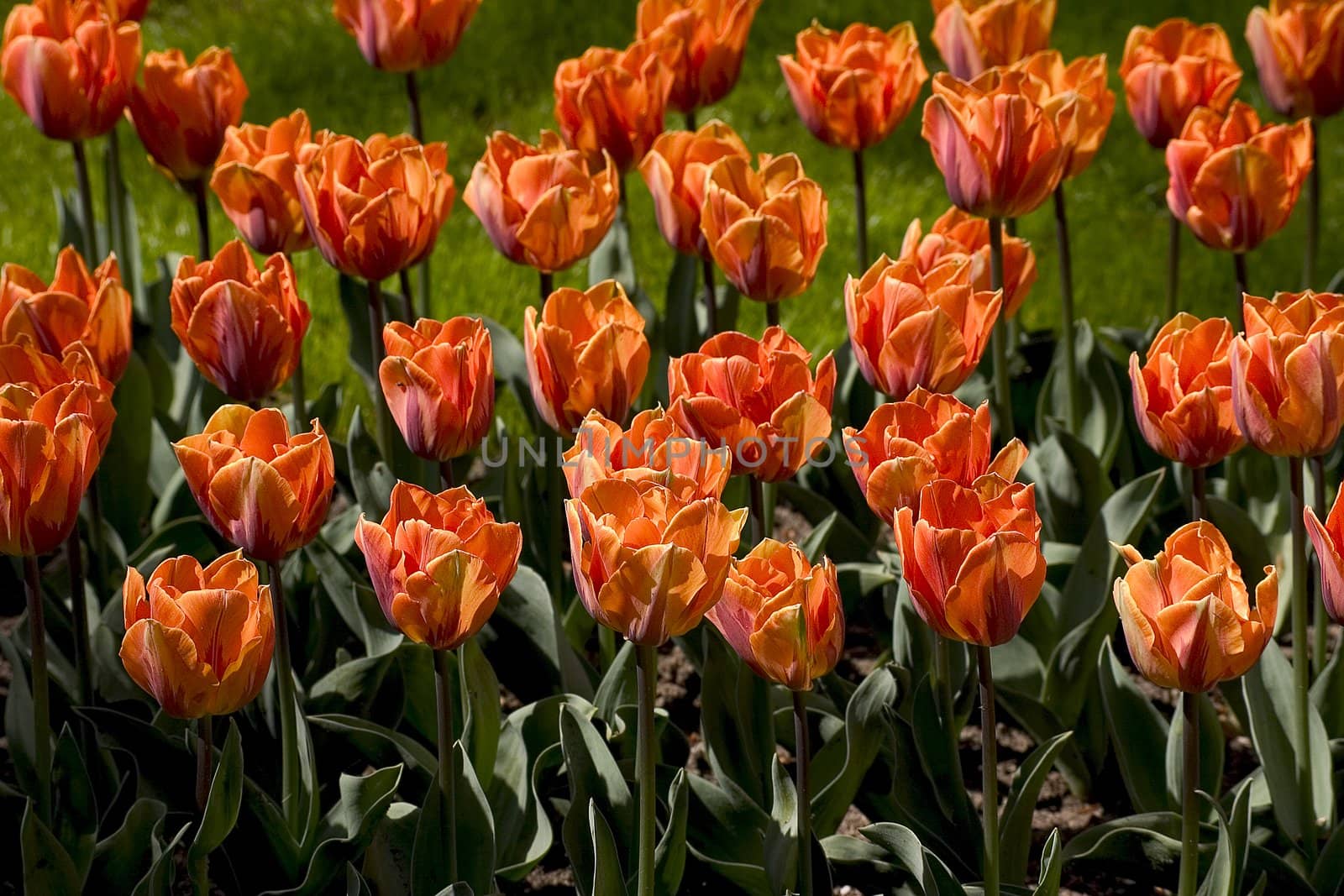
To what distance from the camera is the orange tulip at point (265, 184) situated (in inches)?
88.4

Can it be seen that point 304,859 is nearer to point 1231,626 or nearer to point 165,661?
point 165,661

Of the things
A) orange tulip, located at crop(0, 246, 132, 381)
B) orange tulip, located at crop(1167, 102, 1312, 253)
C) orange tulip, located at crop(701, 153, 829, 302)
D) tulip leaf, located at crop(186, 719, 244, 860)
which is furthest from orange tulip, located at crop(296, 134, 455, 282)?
orange tulip, located at crop(1167, 102, 1312, 253)

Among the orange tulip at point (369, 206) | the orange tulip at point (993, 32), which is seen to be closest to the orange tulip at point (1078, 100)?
the orange tulip at point (993, 32)

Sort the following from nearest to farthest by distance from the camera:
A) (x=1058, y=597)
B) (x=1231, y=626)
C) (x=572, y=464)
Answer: (x=1231, y=626) → (x=572, y=464) → (x=1058, y=597)

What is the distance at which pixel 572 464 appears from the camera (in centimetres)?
159

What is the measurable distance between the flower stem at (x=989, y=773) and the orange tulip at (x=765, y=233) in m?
0.69

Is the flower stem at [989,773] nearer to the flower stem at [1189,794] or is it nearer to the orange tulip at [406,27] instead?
the flower stem at [1189,794]

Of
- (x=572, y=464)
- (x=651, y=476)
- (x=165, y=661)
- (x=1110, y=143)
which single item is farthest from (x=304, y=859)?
(x=1110, y=143)

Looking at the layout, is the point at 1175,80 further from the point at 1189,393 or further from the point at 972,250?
the point at 1189,393

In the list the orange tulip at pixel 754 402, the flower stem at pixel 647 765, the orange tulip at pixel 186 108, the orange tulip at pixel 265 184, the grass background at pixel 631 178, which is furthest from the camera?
the grass background at pixel 631 178

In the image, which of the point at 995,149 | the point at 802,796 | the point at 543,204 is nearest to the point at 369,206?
the point at 543,204

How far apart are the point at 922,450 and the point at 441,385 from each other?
1.78 feet

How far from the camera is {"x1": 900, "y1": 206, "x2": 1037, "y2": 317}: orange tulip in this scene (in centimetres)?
211

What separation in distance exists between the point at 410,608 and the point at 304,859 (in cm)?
51
